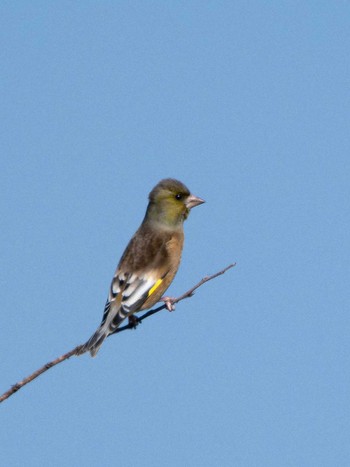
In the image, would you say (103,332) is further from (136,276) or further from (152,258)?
(152,258)

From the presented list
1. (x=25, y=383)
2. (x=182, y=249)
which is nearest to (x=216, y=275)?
(x=25, y=383)

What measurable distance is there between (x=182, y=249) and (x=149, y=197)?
78cm

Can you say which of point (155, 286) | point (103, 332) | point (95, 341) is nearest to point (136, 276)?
point (155, 286)

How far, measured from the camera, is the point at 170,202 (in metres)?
9.30

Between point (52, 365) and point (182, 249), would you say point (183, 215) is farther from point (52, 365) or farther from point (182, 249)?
point (52, 365)

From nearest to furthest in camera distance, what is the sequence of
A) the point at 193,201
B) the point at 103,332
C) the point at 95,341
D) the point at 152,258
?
the point at 95,341, the point at 103,332, the point at 152,258, the point at 193,201

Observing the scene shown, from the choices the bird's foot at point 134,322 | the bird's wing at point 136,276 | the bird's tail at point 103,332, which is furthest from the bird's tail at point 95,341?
the bird's foot at point 134,322

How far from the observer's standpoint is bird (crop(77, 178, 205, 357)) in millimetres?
8023

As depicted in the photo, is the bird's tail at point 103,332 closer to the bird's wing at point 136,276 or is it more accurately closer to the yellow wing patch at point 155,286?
the bird's wing at point 136,276

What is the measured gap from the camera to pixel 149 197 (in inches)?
372

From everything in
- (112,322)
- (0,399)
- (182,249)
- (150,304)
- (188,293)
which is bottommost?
(0,399)

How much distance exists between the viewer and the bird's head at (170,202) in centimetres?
923

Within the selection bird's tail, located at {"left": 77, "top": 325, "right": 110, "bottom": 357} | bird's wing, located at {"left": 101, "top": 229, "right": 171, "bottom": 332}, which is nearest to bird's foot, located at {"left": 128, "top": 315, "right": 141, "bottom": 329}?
bird's wing, located at {"left": 101, "top": 229, "right": 171, "bottom": 332}

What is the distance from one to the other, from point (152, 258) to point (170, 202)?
34.6 inches
